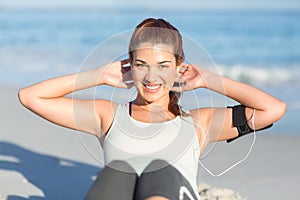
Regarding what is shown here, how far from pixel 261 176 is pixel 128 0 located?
30.5m

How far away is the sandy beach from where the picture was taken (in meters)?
4.58

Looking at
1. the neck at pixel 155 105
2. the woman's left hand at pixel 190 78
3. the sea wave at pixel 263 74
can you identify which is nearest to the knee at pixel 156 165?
the neck at pixel 155 105

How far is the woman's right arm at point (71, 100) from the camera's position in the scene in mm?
3371

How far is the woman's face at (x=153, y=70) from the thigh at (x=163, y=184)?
0.36m

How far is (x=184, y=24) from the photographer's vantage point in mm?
23391

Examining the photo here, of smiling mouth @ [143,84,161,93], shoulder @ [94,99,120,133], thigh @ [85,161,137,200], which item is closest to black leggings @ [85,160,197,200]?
thigh @ [85,161,137,200]

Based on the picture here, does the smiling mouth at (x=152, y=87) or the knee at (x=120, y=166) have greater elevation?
the smiling mouth at (x=152, y=87)

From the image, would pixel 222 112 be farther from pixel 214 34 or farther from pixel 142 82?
pixel 214 34

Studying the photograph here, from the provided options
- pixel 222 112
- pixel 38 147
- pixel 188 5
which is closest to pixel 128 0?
pixel 188 5

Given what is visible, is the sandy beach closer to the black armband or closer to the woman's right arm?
the woman's right arm

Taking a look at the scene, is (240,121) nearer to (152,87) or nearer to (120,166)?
(152,87)

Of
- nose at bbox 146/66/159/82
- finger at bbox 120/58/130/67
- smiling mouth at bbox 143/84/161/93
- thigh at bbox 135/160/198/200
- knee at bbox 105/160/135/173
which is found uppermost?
finger at bbox 120/58/130/67

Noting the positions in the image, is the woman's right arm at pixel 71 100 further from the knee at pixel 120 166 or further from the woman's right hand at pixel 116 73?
the knee at pixel 120 166

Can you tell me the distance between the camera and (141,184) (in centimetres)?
307
